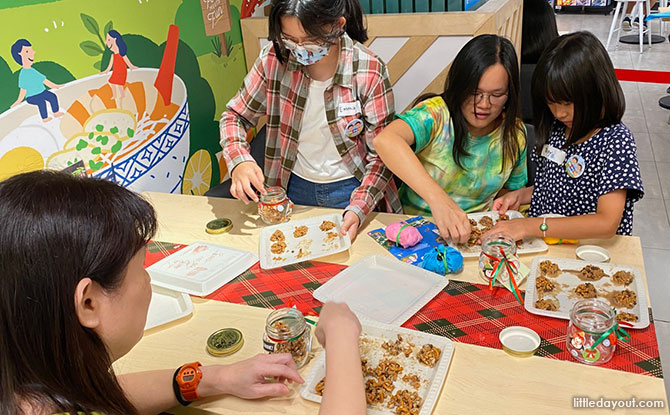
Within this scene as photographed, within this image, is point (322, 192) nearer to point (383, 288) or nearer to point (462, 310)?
point (383, 288)

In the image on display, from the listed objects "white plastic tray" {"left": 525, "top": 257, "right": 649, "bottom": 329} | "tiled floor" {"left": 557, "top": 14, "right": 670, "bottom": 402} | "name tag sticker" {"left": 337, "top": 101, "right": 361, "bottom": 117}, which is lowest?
"tiled floor" {"left": 557, "top": 14, "right": 670, "bottom": 402}

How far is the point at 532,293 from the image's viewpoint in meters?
1.39

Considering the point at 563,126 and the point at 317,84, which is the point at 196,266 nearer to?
the point at 317,84

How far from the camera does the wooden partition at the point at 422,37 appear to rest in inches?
105

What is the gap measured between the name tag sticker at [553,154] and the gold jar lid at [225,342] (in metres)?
1.26

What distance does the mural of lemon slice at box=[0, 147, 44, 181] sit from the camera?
1894mm

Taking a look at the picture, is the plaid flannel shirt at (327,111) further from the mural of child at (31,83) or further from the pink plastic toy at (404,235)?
the mural of child at (31,83)

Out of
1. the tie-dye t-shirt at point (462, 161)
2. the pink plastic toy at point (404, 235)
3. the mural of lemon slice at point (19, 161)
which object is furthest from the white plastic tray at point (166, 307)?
the tie-dye t-shirt at point (462, 161)

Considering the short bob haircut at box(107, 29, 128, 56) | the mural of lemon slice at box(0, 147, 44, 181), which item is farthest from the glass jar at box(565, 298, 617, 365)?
the short bob haircut at box(107, 29, 128, 56)

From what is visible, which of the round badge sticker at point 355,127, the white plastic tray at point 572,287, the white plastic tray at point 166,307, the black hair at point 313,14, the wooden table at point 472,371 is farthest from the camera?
the round badge sticker at point 355,127

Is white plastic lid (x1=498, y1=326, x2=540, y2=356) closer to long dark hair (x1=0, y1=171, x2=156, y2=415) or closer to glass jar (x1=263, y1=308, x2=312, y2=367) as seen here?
glass jar (x1=263, y1=308, x2=312, y2=367)

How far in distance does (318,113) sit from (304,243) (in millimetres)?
639

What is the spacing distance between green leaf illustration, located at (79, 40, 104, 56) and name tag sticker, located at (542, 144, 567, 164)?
177 centimetres

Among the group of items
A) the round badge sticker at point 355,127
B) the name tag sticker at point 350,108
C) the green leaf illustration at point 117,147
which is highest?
the name tag sticker at point 350,108
